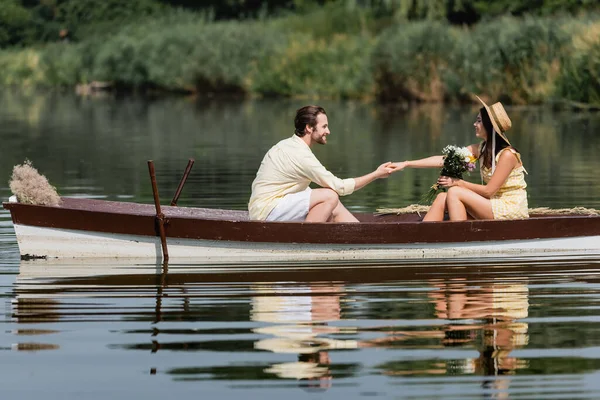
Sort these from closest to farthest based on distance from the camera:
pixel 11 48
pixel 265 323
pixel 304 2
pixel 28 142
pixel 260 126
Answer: pixel 265 323, pixel 28 142, pixel 260 126, pixel 304 2, pixel 11 48

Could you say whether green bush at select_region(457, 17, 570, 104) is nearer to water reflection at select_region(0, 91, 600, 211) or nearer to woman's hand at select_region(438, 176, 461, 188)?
water reflection at select_region(0, 91, 600, 211)

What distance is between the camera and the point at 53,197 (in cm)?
1160

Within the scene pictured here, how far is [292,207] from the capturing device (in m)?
11.4

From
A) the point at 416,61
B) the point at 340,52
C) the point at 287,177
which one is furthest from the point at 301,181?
the point at 340,52

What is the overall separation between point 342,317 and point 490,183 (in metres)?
2.97

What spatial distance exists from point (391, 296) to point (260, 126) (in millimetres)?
23241

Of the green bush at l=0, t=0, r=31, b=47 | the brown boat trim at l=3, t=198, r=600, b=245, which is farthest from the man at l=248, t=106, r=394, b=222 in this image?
the green bush at l=0, t=0, r=31, b=47

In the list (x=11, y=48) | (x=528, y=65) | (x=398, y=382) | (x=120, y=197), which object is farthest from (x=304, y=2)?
(x=398, y=382)

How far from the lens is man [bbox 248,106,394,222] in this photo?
11.1m

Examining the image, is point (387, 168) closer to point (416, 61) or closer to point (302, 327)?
point (302, 327)

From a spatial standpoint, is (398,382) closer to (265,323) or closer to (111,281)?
(265,323)

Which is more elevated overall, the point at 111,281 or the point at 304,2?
the point at 304,2

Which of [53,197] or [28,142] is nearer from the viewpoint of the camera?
[53,197]

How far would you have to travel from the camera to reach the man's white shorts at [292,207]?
11.3m
